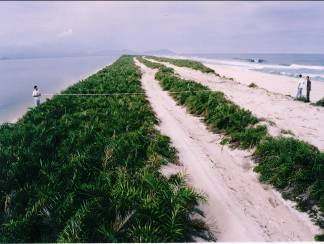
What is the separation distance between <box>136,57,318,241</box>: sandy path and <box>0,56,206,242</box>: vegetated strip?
486 mm

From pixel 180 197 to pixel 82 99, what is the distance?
12.2 m

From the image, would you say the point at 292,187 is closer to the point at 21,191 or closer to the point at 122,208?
the point at 122,208

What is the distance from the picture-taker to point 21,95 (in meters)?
31.3

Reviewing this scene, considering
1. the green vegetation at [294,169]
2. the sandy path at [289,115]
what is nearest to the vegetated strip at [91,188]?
the green vegetation at [294,169]

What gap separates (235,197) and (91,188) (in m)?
3.26

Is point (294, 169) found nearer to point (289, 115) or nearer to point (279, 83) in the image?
point (289, 115)

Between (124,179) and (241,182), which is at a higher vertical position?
(124,179)

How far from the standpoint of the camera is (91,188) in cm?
680

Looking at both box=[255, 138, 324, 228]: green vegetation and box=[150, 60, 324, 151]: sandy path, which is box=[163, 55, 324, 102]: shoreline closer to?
box=[150, 60, 324, 151]: sandy path

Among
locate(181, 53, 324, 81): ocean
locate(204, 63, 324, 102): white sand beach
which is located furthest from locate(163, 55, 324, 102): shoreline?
locate(181, 53, 324, 81): ocean

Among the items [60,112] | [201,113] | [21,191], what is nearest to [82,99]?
[60,112]

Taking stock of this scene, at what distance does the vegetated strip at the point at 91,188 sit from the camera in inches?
229

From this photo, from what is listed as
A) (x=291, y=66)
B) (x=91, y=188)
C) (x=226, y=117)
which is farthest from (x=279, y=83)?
(x=291, y=66)

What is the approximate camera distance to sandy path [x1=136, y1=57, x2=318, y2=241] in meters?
6.30
